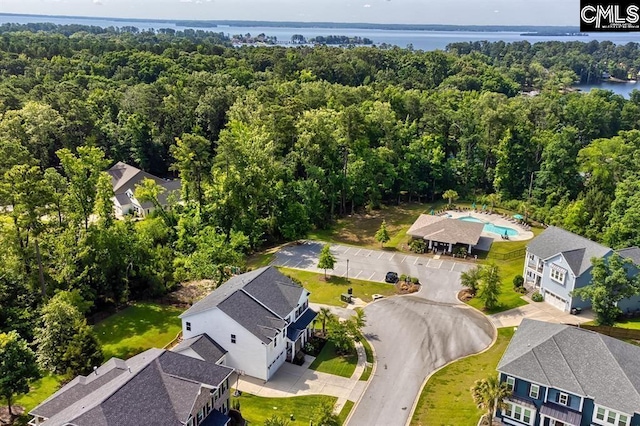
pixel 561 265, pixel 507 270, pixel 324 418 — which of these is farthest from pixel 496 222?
pixel 324 418

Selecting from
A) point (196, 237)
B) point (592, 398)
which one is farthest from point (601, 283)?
point (196, 237)

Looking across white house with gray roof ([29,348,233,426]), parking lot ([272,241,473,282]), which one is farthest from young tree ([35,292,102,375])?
parking lot ([272,241,473,282])

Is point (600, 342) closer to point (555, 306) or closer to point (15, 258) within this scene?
point (555, 306)

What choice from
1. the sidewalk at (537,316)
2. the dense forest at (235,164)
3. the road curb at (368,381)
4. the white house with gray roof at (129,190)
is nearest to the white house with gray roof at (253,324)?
the road curb at (368,381)

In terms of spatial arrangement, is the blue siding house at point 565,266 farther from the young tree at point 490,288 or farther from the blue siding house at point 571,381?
the blue siding house at point 571,381

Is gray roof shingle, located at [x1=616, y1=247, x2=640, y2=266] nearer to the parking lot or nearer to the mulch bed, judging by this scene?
the parking lot

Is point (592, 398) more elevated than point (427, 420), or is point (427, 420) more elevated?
point (592, 398)

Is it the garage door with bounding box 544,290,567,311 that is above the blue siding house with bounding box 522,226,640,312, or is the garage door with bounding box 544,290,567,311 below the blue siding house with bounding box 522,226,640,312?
below
